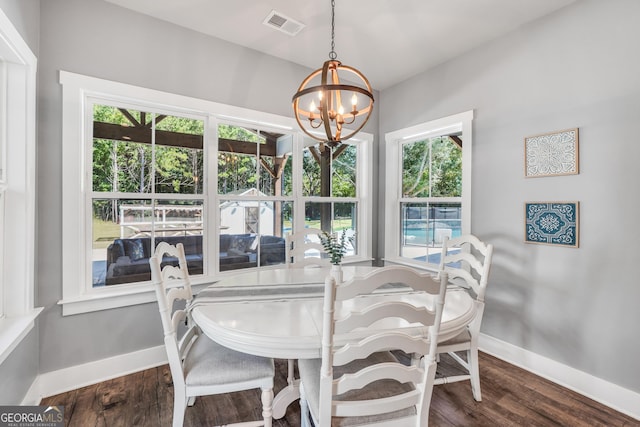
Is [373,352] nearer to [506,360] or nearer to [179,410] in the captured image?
[179,410]

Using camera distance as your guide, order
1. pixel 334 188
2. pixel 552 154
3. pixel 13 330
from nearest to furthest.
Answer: pixel 13 330 → pixel 552 154 → pixel 334 188

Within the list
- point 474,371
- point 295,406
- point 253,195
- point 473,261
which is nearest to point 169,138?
point 253,195

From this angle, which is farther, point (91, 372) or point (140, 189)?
point (140, 189)

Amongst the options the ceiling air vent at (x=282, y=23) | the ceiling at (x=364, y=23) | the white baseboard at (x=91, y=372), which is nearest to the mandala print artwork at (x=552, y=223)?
the ceiling at (x=364, y=23)

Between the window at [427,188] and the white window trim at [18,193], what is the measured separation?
3202 mm

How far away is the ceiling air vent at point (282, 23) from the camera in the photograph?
90.7 inches

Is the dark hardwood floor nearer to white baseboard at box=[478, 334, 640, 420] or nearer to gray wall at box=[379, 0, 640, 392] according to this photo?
white baseboard at box=[478, 334, 640, 420]

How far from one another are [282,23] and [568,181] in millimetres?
2507

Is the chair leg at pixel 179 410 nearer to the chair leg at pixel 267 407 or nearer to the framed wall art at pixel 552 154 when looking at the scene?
the chair leg at pixel 267 407

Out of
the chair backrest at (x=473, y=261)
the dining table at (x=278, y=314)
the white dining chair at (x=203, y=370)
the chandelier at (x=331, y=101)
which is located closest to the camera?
the dining table at (x=278, y=314)

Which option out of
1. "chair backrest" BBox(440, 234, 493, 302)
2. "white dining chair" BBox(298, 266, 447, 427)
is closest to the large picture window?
"white dining chair" BBox(298, 266, 447, 427)

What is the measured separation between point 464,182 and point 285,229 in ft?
6.06

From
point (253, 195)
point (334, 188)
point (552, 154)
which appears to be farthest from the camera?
point (334, 188)

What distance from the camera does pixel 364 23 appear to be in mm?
2410
